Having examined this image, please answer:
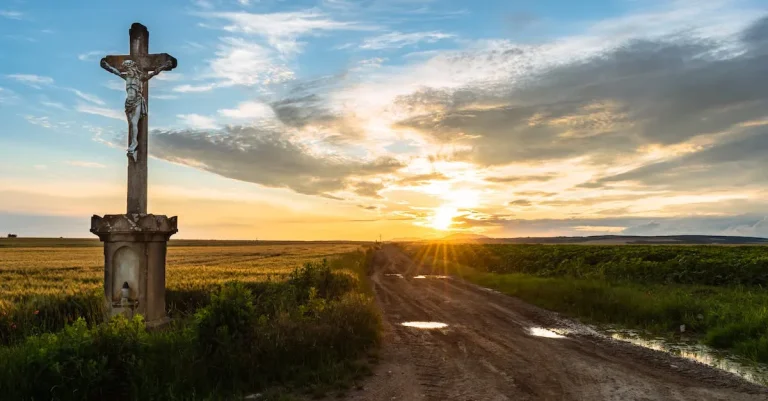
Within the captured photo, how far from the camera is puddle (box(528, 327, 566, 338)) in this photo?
536 inches

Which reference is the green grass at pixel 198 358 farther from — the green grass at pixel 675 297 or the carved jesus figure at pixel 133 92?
the green grass at pixel 675 297

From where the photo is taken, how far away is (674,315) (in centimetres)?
1546

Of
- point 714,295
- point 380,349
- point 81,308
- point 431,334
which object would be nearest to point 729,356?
point 431,334

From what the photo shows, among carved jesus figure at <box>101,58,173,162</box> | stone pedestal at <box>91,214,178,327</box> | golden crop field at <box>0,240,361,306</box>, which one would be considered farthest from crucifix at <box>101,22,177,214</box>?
golden crop field at <box>0,240,361,306</box>

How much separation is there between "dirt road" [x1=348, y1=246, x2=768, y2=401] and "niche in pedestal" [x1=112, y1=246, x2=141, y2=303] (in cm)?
540

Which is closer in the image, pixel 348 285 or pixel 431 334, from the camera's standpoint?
pixel 431 334

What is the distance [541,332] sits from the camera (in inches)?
557

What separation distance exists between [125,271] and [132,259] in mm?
310

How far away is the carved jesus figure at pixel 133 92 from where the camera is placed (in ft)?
35.7

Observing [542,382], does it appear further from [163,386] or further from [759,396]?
[163,386]

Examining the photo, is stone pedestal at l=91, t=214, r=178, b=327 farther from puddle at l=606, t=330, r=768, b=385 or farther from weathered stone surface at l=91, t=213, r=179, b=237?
puddle at l=606, t=330, r=768, b=385

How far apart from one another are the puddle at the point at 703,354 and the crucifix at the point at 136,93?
499 inches

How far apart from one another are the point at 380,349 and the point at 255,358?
353cm

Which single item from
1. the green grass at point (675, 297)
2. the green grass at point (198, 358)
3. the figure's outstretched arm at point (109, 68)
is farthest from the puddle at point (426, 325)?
the figure's outstretched arm at point (109, 68)
